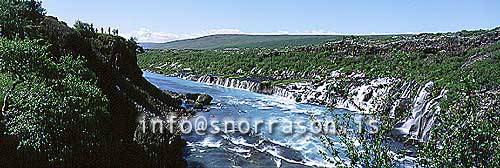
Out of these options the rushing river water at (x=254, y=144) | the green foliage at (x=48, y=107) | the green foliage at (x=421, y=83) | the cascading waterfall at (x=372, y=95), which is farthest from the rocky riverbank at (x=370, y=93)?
the green foliage at (x=48, y=107)

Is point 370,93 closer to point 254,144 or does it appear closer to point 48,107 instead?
point 254,144

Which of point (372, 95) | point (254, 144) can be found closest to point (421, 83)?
point (372, 95)

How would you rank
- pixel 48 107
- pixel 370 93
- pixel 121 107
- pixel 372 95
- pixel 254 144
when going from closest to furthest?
pixel 48 107 → pixel 121 107 → pixel 254 144 → pixel 372 95 → pixel 370 93

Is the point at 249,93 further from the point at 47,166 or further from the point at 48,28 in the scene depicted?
the point at 47,166

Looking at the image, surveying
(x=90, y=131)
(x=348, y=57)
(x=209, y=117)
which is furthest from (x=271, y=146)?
(x=348, y=57)

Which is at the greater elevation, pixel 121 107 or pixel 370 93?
pixel 121 107

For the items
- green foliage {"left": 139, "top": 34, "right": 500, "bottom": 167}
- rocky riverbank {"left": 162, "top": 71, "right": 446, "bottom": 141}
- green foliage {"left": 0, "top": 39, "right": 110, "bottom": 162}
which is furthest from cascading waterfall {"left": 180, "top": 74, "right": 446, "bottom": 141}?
green foliage {"left": 0, "top": 39, "right": 110, "bottom": 162}

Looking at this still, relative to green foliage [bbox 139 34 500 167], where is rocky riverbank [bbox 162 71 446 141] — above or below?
below

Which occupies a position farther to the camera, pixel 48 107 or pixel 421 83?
pixel 421 83

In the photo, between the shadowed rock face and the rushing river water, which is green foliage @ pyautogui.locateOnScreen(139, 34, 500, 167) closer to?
the rushing river water

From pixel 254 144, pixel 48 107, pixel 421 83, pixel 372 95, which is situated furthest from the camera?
pixel 372 95

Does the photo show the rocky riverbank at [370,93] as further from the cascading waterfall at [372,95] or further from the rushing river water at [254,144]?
the rushing river water at [254,144]
